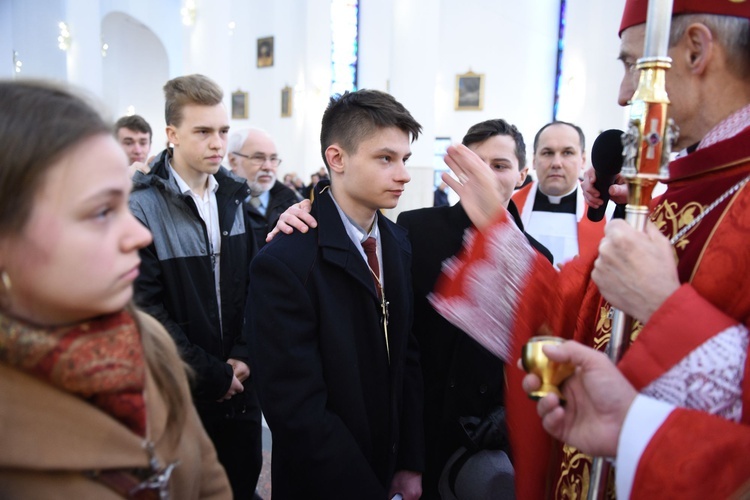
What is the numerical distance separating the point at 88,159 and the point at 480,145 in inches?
86.4

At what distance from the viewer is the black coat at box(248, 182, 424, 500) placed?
5.36 feet

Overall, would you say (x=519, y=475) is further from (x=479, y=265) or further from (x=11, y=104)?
(x=11, y=104)

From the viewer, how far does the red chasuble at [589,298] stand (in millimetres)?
1012

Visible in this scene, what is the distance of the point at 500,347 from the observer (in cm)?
150

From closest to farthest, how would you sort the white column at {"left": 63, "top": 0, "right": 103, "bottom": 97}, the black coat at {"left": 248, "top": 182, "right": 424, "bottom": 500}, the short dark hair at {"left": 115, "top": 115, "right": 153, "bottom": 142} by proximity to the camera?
the black coat at {"left": 248, "top": 182, "right": 424, "bottom": 500} < the short dark hair at {"left": 115, "top": 115, "right": 153, "bottom": 142} < the white column at {"left": 63, "top": 0, "right": 103, "bottom": 97}

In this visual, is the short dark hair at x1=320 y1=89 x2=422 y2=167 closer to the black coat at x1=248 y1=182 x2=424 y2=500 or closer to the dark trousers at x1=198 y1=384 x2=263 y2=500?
the black coat at x1=248 y1=182 x2=424 y2=500

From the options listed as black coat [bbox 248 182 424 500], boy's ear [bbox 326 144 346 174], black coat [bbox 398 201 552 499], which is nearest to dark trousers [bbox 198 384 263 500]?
black coat [bbox 248 182 424 500]

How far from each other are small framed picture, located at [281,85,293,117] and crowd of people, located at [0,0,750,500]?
13468 millimetres

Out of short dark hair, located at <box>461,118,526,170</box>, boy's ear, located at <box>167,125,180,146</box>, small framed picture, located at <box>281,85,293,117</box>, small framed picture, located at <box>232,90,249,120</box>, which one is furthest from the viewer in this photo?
small framed picture, located at <box>232,90,249,120</box>

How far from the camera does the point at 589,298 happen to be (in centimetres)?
148

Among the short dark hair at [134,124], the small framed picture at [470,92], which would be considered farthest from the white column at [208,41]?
the short dark hair at [134,124]

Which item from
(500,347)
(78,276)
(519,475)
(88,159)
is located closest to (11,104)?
(88,159)

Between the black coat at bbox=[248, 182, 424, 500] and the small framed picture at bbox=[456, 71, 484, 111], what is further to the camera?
the small framed picture at bbox=[456, 71, 484, 111]

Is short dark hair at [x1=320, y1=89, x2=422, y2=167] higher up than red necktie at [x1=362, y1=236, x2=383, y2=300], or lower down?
higher up
